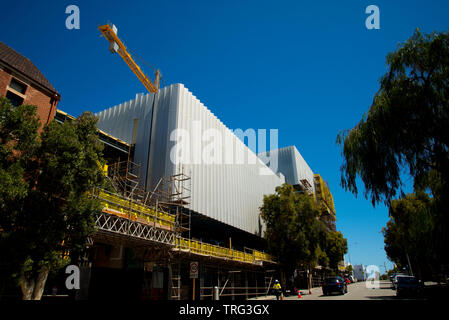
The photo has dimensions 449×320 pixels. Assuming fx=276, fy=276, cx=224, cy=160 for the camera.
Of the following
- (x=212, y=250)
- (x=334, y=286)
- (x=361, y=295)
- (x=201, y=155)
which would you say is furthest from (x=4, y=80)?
(x=361, y=295)

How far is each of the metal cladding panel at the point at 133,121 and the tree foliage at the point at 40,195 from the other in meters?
14.6

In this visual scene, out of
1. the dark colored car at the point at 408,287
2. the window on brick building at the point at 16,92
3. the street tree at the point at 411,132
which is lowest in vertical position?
the dark colored car at the point at 408,287

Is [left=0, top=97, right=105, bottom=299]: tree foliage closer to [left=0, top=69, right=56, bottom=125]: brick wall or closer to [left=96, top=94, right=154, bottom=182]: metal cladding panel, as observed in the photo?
[left=0, top=69, right=56, bottom=125]: brick wall

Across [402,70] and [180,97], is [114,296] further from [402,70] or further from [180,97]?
[402,70]

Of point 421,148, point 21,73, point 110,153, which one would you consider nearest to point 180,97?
point 110,153

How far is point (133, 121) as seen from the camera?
29.5 meters

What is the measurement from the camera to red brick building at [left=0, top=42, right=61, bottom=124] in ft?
49.5

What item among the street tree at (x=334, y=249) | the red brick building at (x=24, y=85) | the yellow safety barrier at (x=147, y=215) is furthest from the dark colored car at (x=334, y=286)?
the street tree at (x=334, y=249)

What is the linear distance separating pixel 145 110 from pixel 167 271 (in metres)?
16.4

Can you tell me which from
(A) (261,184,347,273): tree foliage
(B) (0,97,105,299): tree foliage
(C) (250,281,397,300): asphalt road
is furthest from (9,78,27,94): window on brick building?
(A) (261,184,347,273): tree foliage

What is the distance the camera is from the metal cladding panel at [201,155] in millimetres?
25734

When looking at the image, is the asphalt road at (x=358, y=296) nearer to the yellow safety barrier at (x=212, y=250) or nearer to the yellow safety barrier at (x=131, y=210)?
the yellow safety barrier at (x=212, y=250)

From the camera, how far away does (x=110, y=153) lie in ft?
89.0
